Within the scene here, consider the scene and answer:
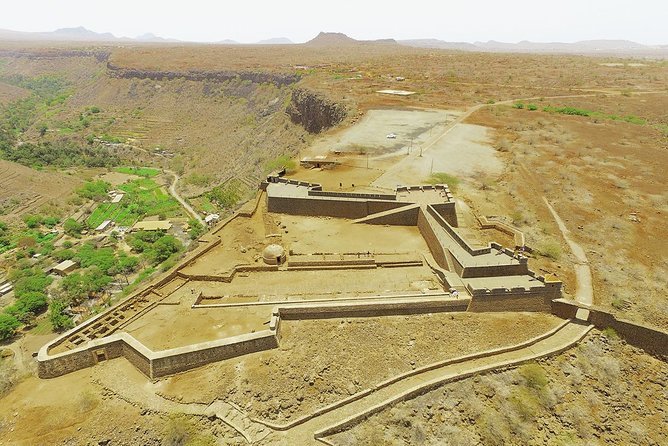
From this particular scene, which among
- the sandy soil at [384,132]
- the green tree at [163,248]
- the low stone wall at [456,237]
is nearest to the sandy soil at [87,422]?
the low stone wall at [456,237]

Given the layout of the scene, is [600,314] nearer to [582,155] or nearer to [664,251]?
[664,251]

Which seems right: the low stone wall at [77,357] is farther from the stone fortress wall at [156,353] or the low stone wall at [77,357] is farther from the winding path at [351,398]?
the winding path at [351,398]

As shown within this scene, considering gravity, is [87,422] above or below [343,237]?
below

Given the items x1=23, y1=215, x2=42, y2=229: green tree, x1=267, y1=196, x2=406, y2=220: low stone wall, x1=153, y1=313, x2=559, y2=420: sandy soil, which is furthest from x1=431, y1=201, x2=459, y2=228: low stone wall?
x1=23, y1=215, x2=42, y2=229: green tree

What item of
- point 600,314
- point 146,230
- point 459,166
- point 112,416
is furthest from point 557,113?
point 112,416

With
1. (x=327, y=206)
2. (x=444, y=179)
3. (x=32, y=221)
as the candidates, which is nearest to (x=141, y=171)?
(x=32, y=221)

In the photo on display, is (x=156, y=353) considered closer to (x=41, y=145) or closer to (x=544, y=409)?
(x=544, y=409)

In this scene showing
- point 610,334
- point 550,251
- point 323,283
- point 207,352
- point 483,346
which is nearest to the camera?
point 207,352
